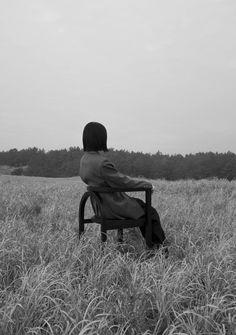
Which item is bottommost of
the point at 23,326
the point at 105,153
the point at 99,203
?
the point at 23,326

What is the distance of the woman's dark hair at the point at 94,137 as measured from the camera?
13.0ft

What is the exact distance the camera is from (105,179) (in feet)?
12.8

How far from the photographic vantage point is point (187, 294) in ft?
9.20

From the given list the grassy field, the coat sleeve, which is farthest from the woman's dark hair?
the grassy field

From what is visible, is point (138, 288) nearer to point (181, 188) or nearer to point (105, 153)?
point (105, 153)

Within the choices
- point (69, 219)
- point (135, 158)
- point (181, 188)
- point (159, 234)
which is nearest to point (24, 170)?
point (135, 158)

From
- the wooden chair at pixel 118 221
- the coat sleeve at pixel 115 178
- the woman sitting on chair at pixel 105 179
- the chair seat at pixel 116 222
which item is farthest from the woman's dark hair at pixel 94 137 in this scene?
the chair seat at pixel 116 222

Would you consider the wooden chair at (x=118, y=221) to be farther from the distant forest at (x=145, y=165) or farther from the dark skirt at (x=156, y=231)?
the distant forest at (x=145, y=165)

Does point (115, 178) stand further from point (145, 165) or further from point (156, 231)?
point (145, 165)

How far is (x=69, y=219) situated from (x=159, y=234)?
2235 millimetres

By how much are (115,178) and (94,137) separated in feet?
1.40

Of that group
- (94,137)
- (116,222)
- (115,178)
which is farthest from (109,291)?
(94,137)

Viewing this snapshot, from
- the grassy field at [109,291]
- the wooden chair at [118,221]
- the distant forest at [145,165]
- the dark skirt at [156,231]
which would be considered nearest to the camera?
the grassy field at [109,291]

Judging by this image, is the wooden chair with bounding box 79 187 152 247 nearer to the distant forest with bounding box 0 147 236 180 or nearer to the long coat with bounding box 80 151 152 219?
the long coat with bounding box 80 151 152 219
